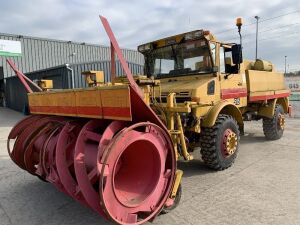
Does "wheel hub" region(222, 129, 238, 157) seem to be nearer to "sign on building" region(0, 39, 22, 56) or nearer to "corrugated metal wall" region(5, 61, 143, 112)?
"corrugated metal wall" region(5, 61, 143, 112)

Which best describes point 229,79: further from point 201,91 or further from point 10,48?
point 10,48

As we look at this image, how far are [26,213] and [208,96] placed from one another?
3087 millimetres

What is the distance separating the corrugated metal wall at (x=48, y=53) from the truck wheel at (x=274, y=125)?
1753cm

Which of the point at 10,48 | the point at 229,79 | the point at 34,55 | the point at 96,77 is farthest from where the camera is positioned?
the point at 34,55

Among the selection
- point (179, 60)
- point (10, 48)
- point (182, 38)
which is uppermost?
point (10, 48)

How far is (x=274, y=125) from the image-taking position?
7273 mm

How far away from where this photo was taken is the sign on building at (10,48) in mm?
19594

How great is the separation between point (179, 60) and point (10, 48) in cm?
1813

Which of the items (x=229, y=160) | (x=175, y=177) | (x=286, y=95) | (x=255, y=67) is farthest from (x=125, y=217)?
(x=286, y=95)

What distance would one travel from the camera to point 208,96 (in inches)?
187

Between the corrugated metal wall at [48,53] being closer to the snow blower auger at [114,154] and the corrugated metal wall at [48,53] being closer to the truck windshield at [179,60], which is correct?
the truck windshield at [179,60]

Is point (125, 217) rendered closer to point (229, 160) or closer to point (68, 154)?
point (68, 154)

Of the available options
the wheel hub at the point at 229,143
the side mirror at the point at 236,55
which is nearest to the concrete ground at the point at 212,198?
the wheel hub at the point at 229,143

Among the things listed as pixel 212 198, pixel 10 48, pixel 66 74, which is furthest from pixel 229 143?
pixel 10 48
